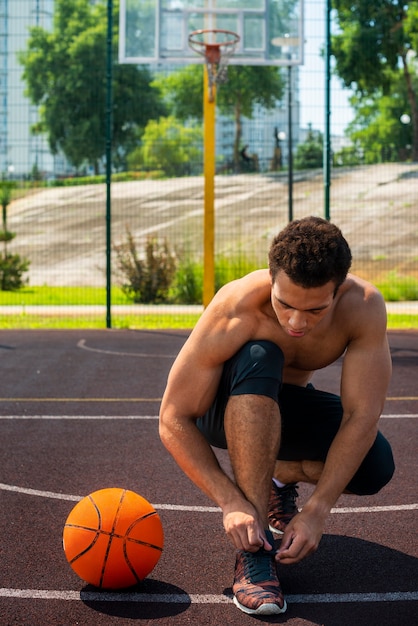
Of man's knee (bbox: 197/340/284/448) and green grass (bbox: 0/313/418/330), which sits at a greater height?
man's knee (bbox: 197/340/284/448)

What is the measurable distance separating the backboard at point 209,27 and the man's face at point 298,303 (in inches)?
392

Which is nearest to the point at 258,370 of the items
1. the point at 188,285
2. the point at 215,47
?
the point at 215,47

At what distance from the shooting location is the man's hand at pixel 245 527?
9.98ft

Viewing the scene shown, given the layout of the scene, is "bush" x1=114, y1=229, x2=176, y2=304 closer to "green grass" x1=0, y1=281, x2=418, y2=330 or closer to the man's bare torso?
"green grass" x1=0, y1=281, x2=418, y2=330

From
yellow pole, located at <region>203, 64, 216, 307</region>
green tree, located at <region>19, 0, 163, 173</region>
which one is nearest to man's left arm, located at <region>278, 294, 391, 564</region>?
yellow pole, located at <region>203, 64, 216, 307</region>

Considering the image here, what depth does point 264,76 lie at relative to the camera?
2169 centimetres

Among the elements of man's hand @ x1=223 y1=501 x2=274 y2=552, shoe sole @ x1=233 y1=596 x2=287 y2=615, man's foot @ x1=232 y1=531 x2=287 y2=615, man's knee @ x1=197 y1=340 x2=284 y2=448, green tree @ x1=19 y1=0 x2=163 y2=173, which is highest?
green tree @ x1=19 y1=0 x2=163 y2=173

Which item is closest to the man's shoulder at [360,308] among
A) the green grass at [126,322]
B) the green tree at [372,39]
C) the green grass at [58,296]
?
the green grass at [126,322]

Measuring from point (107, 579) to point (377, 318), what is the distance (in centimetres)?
132

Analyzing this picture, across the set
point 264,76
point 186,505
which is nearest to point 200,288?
point 264,76

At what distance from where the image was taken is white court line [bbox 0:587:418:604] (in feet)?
10.5

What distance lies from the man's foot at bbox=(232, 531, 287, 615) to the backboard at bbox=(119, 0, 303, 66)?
10.2 m

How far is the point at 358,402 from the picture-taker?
3289mm

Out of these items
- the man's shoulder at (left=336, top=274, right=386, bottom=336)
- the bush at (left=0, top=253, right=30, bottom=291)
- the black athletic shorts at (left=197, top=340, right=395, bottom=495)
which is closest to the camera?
the man's shoulder at (left=336, top=274, right=386, bottom=336)
